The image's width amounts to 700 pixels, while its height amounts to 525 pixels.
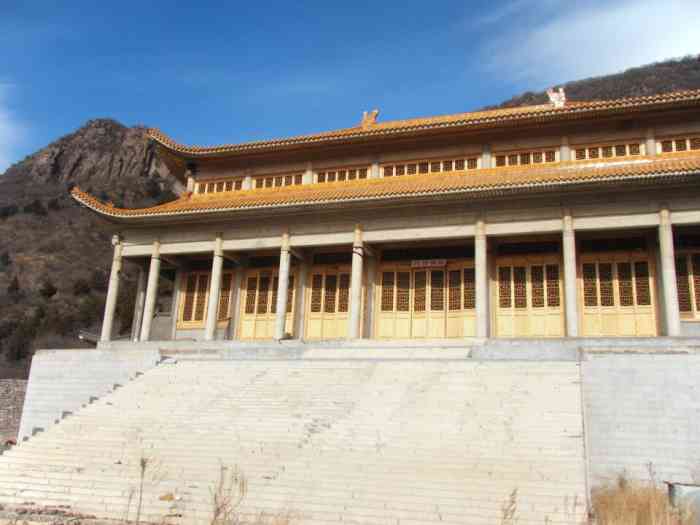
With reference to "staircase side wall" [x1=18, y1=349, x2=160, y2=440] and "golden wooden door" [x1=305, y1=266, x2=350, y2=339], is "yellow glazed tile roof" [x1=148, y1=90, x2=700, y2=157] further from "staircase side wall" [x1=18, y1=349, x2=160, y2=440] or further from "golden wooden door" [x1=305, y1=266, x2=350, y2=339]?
"staircase side wall" [x1=18, y1=349, x2=160, y2=440]

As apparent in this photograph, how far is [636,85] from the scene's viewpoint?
286 feet

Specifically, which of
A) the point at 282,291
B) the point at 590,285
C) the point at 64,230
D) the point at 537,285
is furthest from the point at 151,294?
the point at 64,230

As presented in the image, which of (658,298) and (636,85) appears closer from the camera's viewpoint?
(658,298)

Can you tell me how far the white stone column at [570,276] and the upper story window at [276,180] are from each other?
9285 millimetres

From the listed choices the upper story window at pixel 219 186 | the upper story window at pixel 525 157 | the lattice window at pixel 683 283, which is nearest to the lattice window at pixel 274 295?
the upper story window at pixel 219 186

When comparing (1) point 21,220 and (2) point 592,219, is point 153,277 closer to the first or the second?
(2) point 592,219

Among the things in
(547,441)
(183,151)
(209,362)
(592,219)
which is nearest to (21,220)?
(183,151)

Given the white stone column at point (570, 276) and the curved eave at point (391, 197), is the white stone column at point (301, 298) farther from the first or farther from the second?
the white stone column at point (570, 276)

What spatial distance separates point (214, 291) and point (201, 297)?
2.23 meters

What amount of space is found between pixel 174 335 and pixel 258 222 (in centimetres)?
521

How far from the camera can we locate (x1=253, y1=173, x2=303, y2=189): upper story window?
2306cm

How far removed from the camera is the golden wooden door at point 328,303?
21234 mm

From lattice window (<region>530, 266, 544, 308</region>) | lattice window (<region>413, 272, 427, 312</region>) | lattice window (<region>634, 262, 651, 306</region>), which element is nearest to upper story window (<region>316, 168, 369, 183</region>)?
lattice window (<region>413, 272, 427, 312</region>)

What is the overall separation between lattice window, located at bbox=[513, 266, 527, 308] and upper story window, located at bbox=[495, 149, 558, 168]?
333 cm
